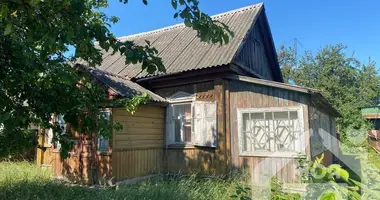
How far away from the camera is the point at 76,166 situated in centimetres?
845

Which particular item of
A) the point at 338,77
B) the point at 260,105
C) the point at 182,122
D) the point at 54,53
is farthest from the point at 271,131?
the point at 338,77

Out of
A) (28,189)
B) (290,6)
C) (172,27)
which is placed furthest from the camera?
(290,6)

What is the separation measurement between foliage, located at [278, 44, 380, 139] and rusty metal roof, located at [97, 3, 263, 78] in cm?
1616

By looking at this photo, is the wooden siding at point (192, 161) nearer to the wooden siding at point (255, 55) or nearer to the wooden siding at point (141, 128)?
the wooden siding at point (141, 128)

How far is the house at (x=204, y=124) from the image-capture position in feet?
25.2

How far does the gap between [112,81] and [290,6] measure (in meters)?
10.8

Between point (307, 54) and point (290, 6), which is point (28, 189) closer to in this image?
point (290, 6)

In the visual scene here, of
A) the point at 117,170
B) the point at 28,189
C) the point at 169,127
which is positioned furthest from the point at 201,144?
the point at 28,189

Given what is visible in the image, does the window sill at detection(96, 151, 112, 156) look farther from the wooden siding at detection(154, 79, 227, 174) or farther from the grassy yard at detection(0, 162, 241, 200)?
the wooden siding at detection(154, 79, 227, 174)

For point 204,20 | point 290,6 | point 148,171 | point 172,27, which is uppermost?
point 290,6

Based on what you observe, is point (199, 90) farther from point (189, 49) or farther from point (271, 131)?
point (271, 131)

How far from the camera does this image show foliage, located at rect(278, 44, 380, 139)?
82.5ft

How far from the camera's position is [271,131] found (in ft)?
26.0

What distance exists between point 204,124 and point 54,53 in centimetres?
595
